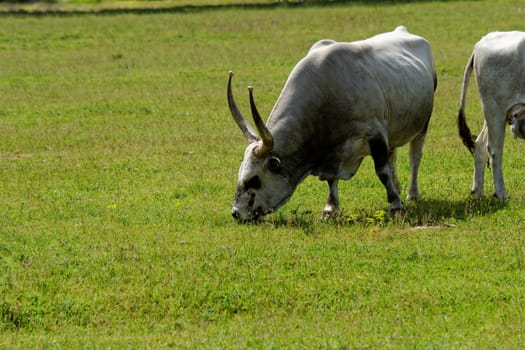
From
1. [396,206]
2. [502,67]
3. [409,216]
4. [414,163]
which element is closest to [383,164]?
[396,206]

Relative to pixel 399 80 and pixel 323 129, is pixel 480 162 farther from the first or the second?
pixel 323 129

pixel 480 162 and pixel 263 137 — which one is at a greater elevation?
pixel 263 137

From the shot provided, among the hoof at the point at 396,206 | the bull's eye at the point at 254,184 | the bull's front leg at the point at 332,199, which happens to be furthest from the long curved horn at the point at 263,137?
the hoof at the point at 396,206

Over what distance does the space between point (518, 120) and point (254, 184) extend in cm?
333

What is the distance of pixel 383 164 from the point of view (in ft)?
41.6

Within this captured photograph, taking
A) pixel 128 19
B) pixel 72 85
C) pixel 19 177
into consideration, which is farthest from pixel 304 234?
pixel 128 19

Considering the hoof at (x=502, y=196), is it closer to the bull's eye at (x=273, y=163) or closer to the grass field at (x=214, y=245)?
the grass field at (x=214, y=245)

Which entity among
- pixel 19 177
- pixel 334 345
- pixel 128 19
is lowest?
pixel 128 19

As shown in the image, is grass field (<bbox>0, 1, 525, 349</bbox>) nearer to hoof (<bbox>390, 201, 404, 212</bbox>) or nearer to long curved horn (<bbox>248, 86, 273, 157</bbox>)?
hoof (<bbox>390, 201, 404, 212</bbox>)

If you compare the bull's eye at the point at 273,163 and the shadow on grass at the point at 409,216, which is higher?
the bull's eye at the point at 273,163

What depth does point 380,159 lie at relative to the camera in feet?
41.5

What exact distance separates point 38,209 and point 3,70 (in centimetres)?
1633

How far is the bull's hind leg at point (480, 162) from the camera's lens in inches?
532

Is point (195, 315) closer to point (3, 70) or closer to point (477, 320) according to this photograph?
point (477, 320)
